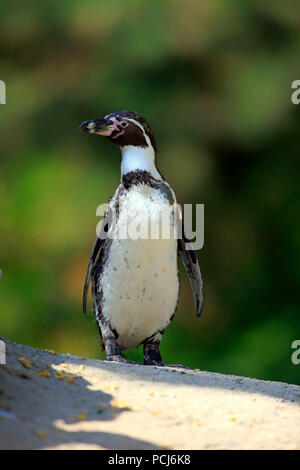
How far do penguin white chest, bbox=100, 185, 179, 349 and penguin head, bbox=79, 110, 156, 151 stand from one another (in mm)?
246

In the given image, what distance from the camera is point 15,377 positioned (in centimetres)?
258

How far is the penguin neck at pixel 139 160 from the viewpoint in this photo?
3.93 meters

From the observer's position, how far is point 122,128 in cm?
395

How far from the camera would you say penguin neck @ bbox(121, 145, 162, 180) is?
393 centimetres

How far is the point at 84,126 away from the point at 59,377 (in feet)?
5.12

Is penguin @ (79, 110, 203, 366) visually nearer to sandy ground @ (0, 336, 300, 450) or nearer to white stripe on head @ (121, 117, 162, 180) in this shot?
white stripe on head @ (121, 117, 162, 180)

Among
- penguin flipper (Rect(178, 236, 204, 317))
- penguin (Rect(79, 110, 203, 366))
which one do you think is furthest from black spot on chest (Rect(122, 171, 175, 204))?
penguin flipper (Rect(178, 236, 204, 317))

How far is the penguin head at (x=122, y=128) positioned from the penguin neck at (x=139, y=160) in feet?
0.07

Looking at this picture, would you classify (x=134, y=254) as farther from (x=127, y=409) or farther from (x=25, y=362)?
(x=127, y=409)

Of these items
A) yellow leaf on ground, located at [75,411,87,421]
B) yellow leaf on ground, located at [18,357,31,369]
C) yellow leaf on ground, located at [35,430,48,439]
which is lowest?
yellow leaf on ground, located at [35,430,48,439]

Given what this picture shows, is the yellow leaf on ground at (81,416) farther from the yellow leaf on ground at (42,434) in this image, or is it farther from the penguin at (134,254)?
the penguin at (134,254)

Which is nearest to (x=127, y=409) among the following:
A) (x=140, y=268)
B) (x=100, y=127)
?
(x=140, y=268)

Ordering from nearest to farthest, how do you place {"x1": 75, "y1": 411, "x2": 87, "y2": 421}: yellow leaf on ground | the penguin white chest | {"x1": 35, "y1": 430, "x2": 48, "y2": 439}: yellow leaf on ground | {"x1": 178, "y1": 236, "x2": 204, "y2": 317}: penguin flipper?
{"x1": 35, "y1": 430, "x2": 48, "y2": 439}: yellow leaf on ground
{"x1": 75, "y1": 411, "x2": 87, "y2": 421}: yellow leaf on ground
the penguin white chest
{"x1": 178, "y1": 236, "x2": 204, "y2": 317}: penguin flipper
